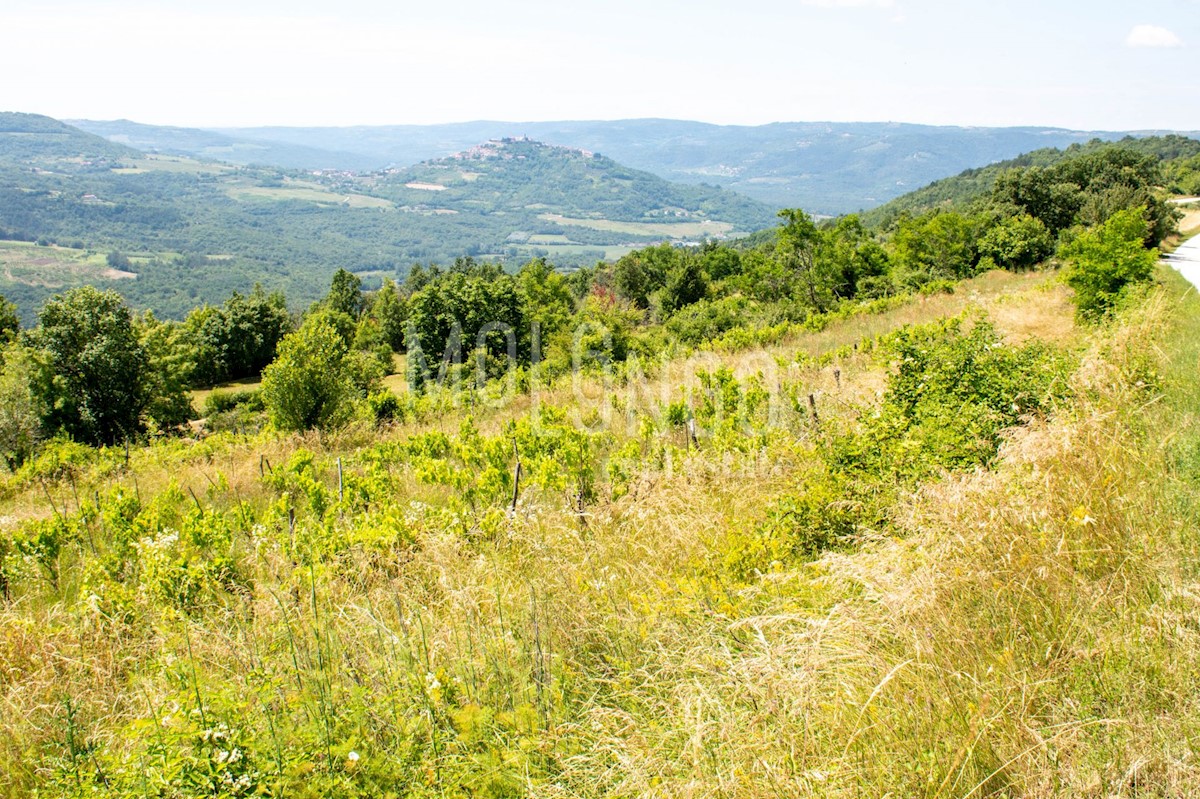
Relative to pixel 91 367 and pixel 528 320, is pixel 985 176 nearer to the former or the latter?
pixel 528 320

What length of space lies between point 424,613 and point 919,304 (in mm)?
20744

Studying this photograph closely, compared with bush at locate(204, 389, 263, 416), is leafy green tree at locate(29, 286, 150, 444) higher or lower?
higher

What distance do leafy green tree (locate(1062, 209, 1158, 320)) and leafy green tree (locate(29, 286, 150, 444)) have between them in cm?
3668

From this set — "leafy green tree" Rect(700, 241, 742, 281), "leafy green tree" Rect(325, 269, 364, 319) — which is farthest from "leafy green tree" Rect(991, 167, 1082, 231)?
"leafy green tree" Rect(325, 269, 364, 319)

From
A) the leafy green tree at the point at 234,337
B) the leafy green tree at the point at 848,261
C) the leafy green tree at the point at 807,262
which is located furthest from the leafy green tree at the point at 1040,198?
the leafy green tree at the point at 234,337

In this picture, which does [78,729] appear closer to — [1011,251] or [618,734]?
[618,734]

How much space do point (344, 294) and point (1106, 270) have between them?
234 ft

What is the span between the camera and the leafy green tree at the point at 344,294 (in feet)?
233

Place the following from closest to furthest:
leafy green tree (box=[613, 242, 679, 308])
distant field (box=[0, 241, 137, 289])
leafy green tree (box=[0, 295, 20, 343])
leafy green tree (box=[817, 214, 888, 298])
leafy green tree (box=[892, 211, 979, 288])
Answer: leafy green tree (box=[892, 211, 979, 288]) < leafy green tree (box=[817, 214, 888, 298]) < leafy green tree (box=[0, 295, 20, 343]) < leafy green tree (box=[613, 242, 679, 308]) < distant field (box=[0, 241, 137, 289])

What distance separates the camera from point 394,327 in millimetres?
65438

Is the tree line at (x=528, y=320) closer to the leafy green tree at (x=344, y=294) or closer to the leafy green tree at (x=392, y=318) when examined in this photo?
the leafy green tree at (x=392, y=318)

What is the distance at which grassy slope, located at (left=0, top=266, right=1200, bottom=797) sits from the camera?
7.55 ft

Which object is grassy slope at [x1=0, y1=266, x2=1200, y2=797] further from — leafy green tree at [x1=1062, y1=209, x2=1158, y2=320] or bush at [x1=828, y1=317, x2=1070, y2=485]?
leafy green tree at [x1=1062, y1=209, x2=1158, y2=320]

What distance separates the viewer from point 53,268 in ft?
561
